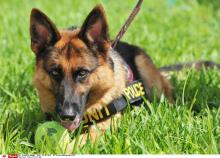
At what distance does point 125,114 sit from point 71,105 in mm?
545

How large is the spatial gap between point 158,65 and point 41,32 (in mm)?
2695

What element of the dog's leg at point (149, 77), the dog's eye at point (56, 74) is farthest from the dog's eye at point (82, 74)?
the dog's leg at point (149, 77)

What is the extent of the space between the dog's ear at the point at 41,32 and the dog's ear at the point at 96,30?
23cm

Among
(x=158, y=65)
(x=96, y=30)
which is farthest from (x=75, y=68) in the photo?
(x=158, y=65)

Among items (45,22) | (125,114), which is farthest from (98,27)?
(125,114)

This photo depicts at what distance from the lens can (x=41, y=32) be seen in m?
4.62

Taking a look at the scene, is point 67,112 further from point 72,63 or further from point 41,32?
point 41,32

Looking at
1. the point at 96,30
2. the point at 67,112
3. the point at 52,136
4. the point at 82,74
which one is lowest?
the point at 52,136

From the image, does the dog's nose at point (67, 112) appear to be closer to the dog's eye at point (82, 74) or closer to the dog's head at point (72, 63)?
the dog's head at point (72, 63)

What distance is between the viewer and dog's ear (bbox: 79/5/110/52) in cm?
452

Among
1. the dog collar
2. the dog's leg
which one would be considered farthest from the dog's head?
the dog's leg

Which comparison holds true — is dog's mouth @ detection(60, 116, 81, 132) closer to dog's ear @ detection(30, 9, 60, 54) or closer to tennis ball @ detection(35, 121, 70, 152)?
tennis ball @ detection(35, 121, 70, 152)

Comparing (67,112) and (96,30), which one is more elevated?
(96,30)

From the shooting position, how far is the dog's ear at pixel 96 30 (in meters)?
4.52
